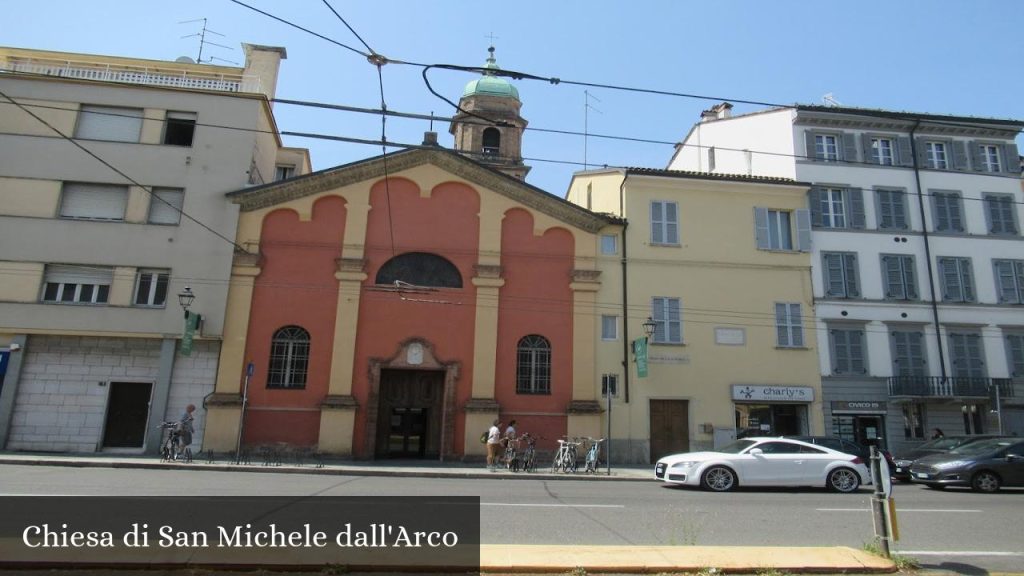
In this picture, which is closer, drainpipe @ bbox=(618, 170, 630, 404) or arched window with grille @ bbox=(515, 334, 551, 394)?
arched window with grille @ bbox=(515, 334, 551, 394)

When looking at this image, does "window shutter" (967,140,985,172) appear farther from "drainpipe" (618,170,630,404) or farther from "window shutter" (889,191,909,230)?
"drainpipe" (618,170,630,404)

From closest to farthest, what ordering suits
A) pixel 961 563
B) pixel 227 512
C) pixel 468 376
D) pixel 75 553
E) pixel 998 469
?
1. pixel 75 553
2. pixel 961 563
3. pixel 227 512
4. pixel 998 469
5. pixel 468 376

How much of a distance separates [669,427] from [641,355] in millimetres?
3157

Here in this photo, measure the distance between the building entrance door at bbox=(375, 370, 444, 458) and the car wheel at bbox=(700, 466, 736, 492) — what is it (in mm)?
10187

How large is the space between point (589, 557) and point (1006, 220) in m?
28.1

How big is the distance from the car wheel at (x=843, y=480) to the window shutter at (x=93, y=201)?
23.0 m

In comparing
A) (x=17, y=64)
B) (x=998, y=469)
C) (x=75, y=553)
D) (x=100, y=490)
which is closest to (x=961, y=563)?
(x=75, y=553)

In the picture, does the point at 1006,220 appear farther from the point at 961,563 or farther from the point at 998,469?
the point at 961,563

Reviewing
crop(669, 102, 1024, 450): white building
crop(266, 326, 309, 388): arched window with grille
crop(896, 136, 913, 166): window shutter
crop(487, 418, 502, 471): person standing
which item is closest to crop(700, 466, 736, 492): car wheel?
crop(487, 418, 502, 471): person standing

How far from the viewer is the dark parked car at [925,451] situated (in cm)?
1759

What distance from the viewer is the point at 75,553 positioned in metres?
6.10

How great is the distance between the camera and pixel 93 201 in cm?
2170
